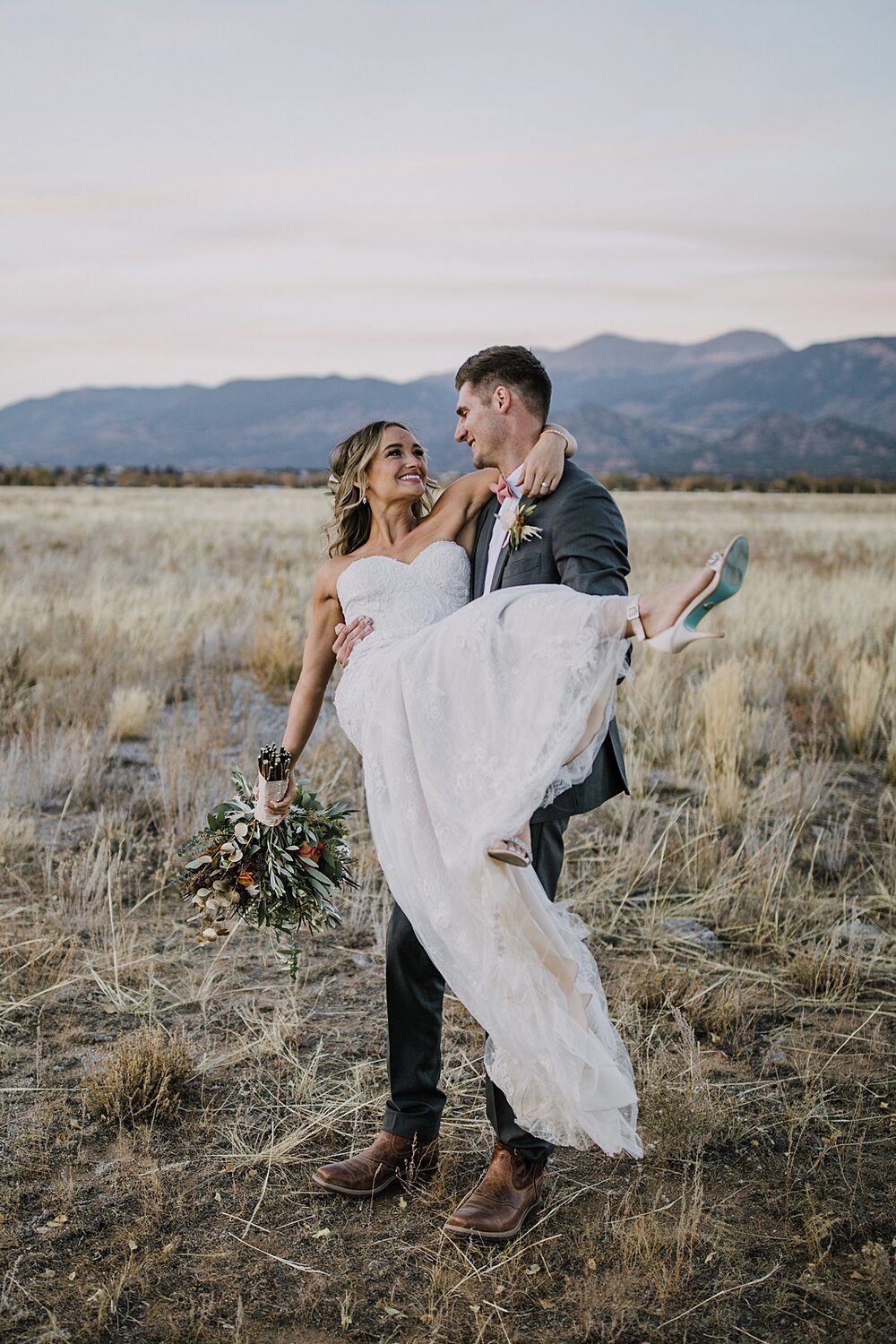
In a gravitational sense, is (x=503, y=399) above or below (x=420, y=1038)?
above

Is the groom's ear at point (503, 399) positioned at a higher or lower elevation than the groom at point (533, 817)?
higher

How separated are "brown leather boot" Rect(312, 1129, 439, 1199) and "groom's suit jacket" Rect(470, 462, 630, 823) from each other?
117 cm

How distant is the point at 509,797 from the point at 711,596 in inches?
28.9

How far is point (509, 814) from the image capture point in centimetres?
282

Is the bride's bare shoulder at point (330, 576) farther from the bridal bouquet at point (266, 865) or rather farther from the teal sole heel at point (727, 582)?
the teal sole heel at point (727, 582)

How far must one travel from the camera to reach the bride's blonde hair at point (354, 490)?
374 cm

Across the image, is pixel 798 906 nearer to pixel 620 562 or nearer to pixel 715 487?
pixel 620 562

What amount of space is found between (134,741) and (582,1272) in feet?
18.7

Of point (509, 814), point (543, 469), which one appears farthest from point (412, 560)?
point (509, 814)

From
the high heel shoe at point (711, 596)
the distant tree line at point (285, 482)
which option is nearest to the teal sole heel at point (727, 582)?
the high heel shoe at point (711, 596)

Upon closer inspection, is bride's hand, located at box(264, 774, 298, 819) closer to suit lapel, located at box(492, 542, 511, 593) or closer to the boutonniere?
suit lapel, located at box(492, 542, 511, 593)

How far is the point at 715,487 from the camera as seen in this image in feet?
205

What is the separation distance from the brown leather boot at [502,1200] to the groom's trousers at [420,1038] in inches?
1.8

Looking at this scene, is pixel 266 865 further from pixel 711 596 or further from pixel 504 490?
pixel 711 596
